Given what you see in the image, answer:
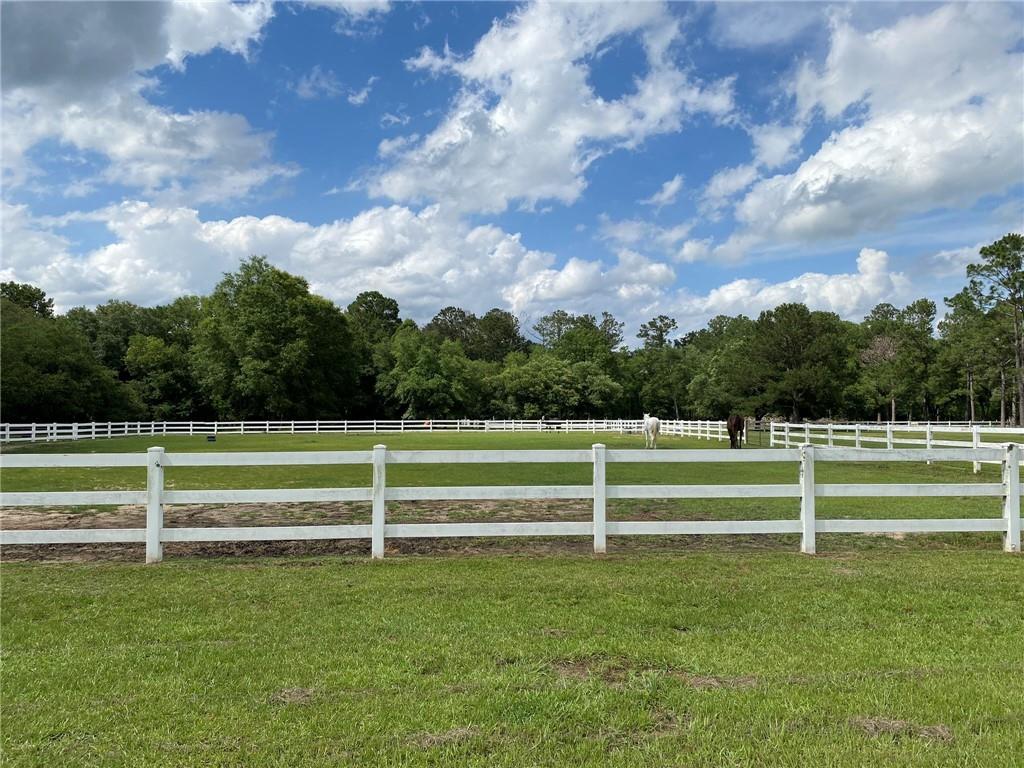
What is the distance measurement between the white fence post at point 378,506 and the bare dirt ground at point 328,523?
45 centimetres

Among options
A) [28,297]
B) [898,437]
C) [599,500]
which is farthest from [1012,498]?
[28,297]

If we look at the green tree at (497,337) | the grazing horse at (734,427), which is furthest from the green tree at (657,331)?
the grazing horse at (734,427)

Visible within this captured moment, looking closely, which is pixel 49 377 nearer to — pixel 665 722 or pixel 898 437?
pixel 898 437

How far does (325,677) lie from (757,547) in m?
5.62

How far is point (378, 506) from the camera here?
23.6 ft

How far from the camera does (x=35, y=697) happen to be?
11.8 ft

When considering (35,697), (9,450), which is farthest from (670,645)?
(9,450)

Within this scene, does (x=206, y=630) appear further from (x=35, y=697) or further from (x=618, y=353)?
(x=618, y=353)

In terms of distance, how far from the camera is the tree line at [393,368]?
5153cm

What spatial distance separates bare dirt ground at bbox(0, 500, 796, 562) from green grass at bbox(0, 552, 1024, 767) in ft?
4.10

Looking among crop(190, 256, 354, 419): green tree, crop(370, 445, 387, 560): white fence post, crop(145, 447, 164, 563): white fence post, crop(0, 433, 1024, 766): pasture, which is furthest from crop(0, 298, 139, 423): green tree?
crop(370, 445, 387, 560): white fence post

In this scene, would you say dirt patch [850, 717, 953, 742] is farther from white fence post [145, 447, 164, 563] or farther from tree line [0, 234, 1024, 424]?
tree line [0, 234, 1024, 424]

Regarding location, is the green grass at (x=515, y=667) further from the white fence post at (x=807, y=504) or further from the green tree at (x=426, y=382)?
the green tree at (x=426, y=382)

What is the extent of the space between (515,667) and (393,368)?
67.5 m
